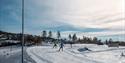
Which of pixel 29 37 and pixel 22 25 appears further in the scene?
pixel 29 37

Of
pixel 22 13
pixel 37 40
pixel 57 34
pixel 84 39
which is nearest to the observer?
pixel 22 13

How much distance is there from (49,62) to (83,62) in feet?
11.6

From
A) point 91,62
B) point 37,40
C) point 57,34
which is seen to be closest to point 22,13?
point 91,62

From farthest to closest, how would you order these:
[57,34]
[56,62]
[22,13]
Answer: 1. [57,34]
2. [22,13]
3. [56,62]

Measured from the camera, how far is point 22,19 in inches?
898

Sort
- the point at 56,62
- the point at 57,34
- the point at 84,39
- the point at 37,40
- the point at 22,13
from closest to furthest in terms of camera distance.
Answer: the point at 56,62, the point at 22,13, the point at 37,40, the point at 57,34, the point at 84,39

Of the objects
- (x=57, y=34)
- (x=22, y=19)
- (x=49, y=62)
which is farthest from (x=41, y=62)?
(x=57, y=34)

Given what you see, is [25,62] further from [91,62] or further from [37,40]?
[37,40]

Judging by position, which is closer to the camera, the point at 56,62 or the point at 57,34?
the point at 56,62

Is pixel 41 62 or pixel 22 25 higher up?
pixel 22 25

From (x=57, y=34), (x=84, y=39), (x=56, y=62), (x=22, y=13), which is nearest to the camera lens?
(x=56, y=62)

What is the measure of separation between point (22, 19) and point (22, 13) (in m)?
0.96

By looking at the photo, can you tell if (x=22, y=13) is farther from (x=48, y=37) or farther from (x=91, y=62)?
(x=48, y=37)

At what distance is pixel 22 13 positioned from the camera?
23469 millimetres
